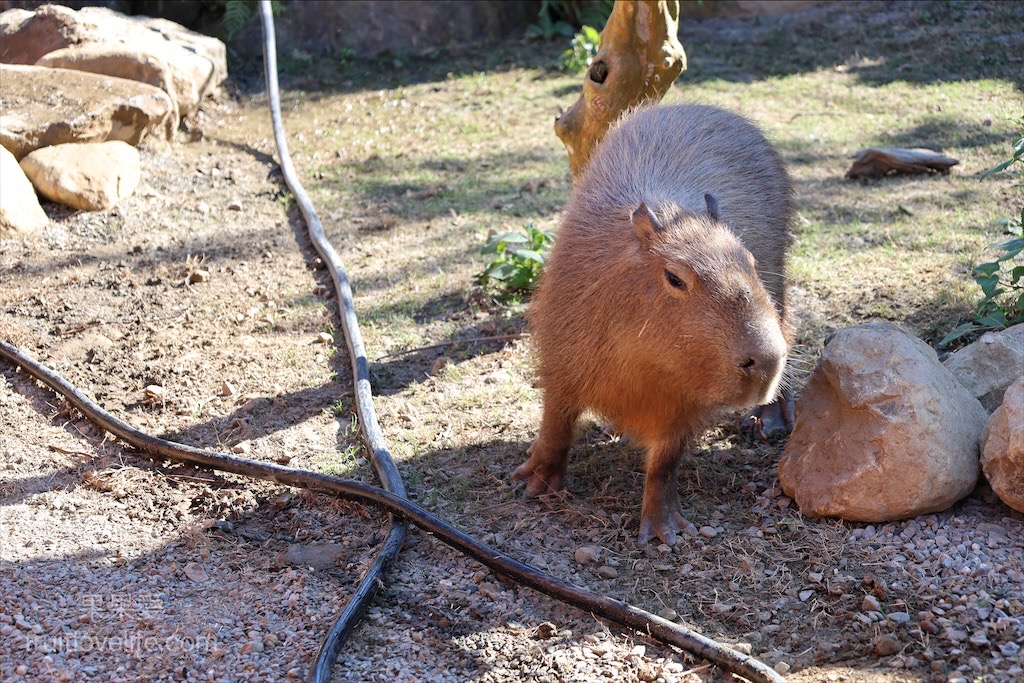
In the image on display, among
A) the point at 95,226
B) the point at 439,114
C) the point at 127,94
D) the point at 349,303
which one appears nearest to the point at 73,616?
the point at 349,303

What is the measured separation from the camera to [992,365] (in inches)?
135

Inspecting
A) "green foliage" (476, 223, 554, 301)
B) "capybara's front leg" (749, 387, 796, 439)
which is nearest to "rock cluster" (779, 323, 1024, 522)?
"capybara's front leg" (749, 387, 796, 439)

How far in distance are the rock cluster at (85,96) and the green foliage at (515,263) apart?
93.6 inches

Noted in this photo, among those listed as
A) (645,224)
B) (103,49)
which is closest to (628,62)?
(645,224)

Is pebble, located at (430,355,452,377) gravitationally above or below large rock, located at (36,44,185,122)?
below

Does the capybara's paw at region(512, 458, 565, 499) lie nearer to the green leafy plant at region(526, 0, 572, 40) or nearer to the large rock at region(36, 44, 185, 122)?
the large rock at region(36, 44, 185, 122)

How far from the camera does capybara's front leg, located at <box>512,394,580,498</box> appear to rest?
3295mm

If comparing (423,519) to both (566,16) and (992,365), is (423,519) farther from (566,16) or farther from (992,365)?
(566,16)

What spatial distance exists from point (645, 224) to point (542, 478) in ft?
3.32

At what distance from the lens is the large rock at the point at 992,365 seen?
3.39 metres

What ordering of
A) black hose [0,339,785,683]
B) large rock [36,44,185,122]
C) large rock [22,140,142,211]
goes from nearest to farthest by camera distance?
black hose [0,339,785,683]
large rock [22,140,142,211]
large rock [36,44,185,122]

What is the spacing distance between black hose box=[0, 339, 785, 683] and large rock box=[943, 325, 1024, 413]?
1.52 m

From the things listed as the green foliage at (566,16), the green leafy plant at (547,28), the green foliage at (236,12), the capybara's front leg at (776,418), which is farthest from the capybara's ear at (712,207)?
the green leafy plant at (547,28)

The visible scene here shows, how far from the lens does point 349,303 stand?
449 cm
